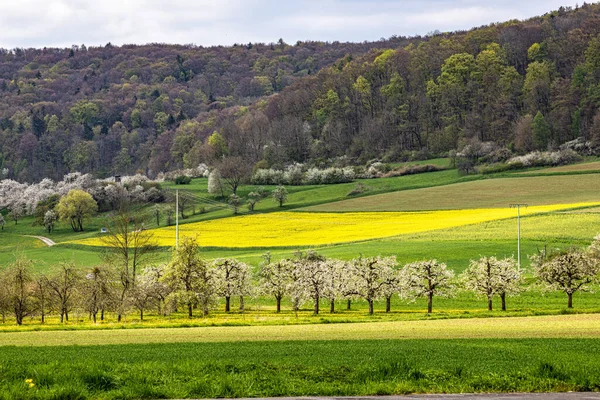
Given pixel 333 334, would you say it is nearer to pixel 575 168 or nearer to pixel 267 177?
pixel 575 168

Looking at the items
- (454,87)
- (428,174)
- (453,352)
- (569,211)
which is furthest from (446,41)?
(453,352)

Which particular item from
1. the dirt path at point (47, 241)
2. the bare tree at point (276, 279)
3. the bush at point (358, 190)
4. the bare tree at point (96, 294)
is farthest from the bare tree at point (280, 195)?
the bare tree at point (96, 294)

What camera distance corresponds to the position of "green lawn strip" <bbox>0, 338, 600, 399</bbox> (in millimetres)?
18328

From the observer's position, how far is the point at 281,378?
1917 centimetres

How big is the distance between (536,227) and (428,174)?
5590 cm

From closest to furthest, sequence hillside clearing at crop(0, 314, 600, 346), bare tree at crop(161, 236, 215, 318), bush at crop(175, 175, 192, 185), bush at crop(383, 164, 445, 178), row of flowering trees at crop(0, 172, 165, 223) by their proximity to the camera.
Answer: hillside clearing at crop(0, 314, 600, 346) → bare tree at crop(161, 236, 215, 318) → bush at crop(383, 164, 445, 178) → row of flowering trees at crop(0, 172, 165, 223) → bush at crop(175, 175, 192, 185)

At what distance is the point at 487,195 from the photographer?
10850 centimetres

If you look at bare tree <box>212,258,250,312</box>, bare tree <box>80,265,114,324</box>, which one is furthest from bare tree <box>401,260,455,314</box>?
bare tree <box>80,265,114,324</box>

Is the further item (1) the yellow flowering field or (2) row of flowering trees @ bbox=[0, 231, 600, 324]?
(1) the yellow flowering field

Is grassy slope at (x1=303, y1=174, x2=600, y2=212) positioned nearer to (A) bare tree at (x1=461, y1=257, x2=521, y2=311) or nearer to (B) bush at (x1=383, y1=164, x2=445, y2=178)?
(B) bush at (x1=383, y1=164, x2=445, y2=178)

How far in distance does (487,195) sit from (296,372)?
303 feet

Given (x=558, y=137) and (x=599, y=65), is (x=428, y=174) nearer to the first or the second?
(x=558, y=137)

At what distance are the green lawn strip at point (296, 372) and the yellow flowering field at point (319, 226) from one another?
64.5m

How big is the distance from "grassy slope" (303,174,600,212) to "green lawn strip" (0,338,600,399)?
80941 mm
